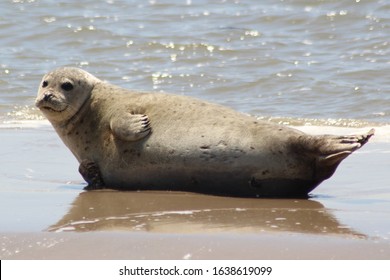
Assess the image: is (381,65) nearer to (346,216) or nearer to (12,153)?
(12,153)

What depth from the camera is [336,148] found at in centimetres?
515

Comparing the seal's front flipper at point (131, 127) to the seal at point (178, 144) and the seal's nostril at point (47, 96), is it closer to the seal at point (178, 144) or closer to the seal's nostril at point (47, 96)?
the seal at point (178, 144)

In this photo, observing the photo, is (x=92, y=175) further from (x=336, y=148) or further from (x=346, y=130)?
(x=346, y=130)

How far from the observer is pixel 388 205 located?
5.04 m

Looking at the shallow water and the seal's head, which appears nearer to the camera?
the shallow water

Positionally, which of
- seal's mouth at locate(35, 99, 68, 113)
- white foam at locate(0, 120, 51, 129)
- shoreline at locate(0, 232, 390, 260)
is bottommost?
white foam at locate(0, 120, 51, 129)

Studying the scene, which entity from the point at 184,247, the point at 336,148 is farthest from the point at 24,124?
the point at 184,247

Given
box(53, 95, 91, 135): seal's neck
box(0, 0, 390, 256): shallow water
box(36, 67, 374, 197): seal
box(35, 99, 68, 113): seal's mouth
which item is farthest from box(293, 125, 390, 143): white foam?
box(35, 99, 68, 113): seal's mouth

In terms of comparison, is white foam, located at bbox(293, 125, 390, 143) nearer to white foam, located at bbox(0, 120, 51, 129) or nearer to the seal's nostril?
white foam, located at bbox(0, 120, 51, 129)

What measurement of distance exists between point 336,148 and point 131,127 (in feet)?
4.12

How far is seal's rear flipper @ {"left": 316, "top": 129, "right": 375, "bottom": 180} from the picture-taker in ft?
16.7

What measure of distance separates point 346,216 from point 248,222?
495mm

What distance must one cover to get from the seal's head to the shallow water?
408mm

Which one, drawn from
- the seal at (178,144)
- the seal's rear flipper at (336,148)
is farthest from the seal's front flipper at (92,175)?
the seal's rear flipper at (336,148)
